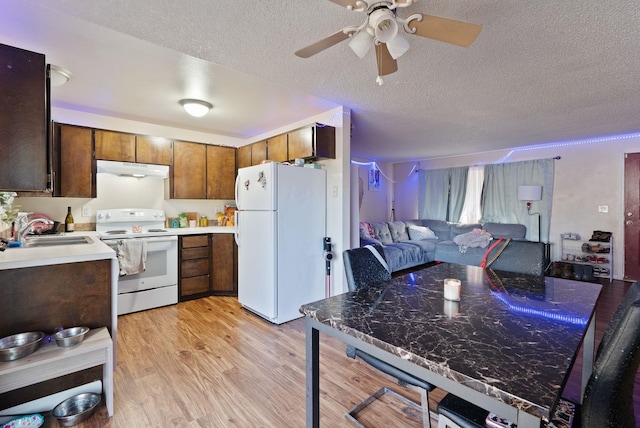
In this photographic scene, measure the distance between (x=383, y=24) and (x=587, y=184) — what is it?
5.38m

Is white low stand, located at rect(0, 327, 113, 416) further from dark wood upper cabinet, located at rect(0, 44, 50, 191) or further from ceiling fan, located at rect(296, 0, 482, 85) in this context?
ceiling fan, located at rect(296, 0, 482, 85)

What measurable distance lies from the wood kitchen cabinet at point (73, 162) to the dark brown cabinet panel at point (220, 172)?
1.32 meters

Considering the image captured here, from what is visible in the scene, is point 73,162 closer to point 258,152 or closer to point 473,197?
point 258,152

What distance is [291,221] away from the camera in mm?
3006

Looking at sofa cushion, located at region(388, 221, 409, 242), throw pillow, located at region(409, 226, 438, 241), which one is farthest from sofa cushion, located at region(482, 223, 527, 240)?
sofa cushion, located at region(388, 221, 409, 242)

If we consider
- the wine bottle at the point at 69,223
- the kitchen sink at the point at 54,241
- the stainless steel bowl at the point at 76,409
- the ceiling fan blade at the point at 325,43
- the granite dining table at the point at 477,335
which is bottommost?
the stainless steel bowl at the point at 76,409

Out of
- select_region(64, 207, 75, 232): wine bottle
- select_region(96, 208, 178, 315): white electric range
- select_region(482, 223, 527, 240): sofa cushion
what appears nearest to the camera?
select_region(96, 208, 178, 315): white electric range

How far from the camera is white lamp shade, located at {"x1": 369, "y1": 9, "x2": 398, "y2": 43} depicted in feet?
4.35

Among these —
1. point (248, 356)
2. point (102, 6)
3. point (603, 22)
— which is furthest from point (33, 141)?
point (603, 22)

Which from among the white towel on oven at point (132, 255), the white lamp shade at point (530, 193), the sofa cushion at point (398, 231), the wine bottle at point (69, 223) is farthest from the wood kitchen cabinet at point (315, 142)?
the white lamp shade at point (530, 193)

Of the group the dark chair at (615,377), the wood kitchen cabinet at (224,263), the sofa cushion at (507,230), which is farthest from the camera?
the sofa cushion at (507,230)

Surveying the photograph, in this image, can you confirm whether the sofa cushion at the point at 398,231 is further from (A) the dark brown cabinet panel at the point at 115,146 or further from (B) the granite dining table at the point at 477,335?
(A) the dark brown cabinet panel at the point at 115,146

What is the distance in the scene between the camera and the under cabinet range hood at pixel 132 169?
3.36 m

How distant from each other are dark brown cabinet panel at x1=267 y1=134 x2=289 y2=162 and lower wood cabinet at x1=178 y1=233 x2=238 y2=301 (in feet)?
3.86
